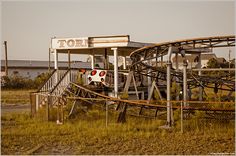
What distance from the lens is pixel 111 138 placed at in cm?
1057

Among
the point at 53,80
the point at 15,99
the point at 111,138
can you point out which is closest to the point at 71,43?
the point at 53,80

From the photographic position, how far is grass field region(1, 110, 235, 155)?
909 cm

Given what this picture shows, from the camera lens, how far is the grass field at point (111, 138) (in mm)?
9094

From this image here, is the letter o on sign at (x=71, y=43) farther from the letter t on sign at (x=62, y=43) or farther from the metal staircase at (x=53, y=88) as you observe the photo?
the metal staircase at (x=53, y=88)

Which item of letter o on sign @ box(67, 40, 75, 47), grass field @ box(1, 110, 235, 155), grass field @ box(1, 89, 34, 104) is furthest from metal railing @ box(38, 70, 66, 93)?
grass field @ box(1, 89, 34, 104)

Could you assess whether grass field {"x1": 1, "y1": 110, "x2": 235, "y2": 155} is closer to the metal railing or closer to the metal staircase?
the metal staircase

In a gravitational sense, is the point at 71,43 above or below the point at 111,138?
above

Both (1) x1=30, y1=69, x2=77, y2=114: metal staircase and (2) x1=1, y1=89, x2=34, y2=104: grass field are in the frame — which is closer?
(1) x1=30, y1=69, x2=77, y2=114: metal staircase

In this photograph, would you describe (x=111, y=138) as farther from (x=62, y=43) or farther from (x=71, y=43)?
(x=62, y=43)

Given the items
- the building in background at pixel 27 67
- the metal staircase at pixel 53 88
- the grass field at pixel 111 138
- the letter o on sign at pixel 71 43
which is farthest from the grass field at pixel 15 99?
the building in background at pixel 27 67

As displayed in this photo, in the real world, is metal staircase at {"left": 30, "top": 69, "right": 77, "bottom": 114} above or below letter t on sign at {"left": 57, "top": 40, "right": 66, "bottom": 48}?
below

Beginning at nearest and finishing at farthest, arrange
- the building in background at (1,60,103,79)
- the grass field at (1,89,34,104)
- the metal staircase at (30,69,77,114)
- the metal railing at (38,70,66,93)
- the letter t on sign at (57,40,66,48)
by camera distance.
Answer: the metal staircase at (30,69,77,114) → the metal railing at (38,70,66,93) → the letter t on sign at (57,40,66,48) → the grass field at (1,89,34,104) → the building in background at (1,60,103,79)

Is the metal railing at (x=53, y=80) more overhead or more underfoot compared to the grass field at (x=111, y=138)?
more overhead

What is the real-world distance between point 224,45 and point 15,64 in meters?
58.1
